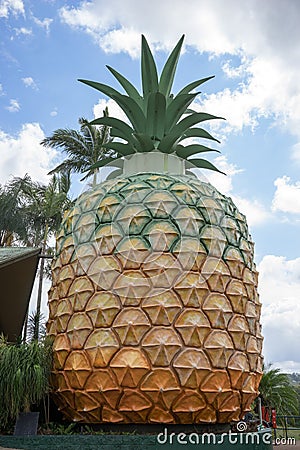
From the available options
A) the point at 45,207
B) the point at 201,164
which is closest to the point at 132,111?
the point at 201,164

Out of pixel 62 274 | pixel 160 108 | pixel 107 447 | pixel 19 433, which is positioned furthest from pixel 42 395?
pixel 160 108

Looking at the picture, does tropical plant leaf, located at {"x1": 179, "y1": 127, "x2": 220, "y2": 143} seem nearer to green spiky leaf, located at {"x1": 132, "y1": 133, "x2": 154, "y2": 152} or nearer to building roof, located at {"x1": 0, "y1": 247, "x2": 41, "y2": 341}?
green spiky leaf, located at {"x1": 132, "y1": 133, "x2": 154, "y2": 152}

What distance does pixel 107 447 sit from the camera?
6566mm

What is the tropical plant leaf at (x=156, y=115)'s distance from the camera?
28.9 ft

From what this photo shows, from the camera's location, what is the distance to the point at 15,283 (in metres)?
11.2

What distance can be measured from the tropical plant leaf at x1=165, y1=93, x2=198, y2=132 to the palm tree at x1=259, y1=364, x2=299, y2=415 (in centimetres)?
1518

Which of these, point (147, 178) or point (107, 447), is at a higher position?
point (147, 178)

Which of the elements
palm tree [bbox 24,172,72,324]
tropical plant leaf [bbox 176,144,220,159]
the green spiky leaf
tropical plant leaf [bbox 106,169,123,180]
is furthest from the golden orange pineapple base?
palm tree [bbox 24,172,72,324]

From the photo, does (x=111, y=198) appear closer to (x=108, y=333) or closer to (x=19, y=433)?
(x=108, y=333)

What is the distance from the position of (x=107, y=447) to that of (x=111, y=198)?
4399 millimetres

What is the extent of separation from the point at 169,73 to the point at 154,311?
556 centimetres

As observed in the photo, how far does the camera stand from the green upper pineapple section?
9148mm

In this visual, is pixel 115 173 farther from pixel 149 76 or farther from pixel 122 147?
pixel 149 76

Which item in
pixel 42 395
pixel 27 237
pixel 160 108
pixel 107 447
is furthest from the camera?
pixel 27 237
